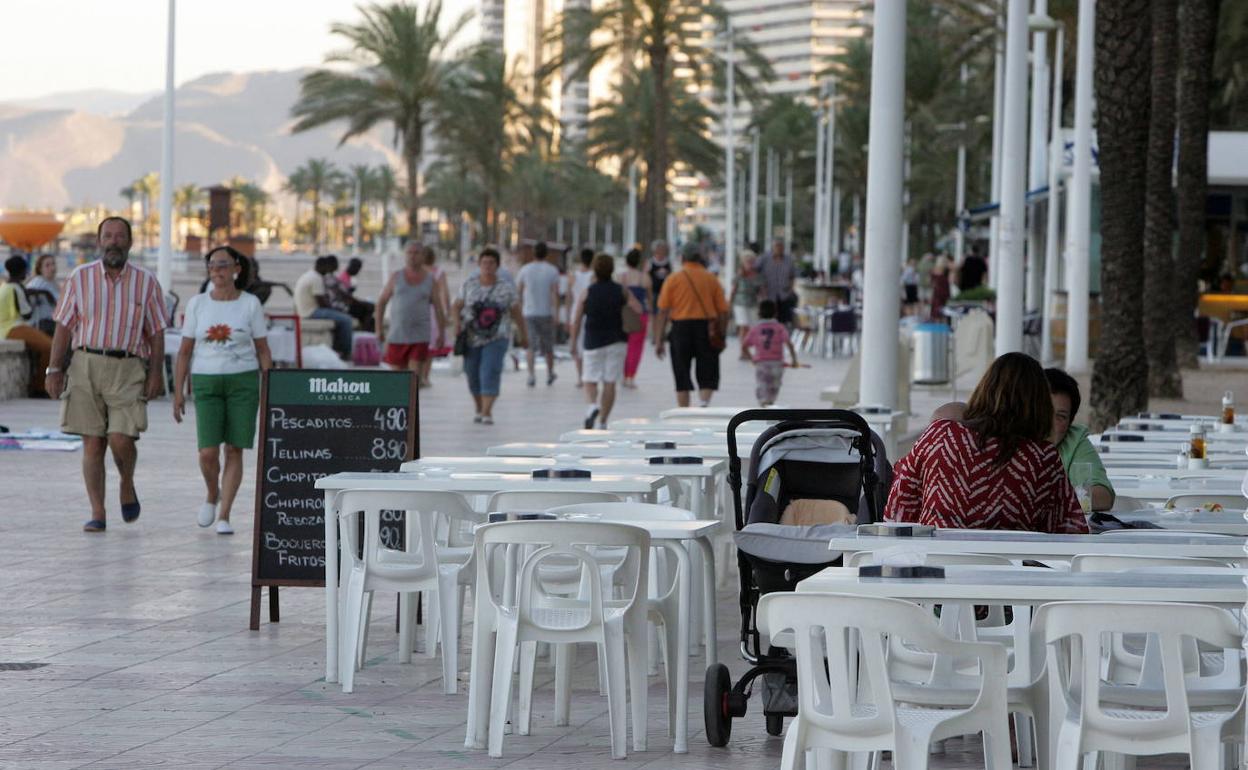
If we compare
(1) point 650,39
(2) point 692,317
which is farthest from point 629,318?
(1) point 650,39

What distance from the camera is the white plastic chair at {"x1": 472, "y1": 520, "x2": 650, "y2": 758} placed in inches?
253

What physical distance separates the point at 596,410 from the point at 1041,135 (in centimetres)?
2511

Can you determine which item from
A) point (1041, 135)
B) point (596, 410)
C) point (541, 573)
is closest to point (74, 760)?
point (541, 573)

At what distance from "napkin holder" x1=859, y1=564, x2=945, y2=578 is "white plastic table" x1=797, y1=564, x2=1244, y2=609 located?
28mm

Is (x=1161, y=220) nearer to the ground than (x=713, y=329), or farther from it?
farther from it

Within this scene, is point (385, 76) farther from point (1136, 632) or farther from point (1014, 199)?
point (1136, 632)

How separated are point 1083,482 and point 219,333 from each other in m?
5.51

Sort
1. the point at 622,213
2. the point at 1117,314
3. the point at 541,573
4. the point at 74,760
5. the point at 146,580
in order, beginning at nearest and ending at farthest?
1. the point at 74,760
2. the point at 541,573
3. the point at 146,580
4. the point at 1117,314
5. the point at 622,213

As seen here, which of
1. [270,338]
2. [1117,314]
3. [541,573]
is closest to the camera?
[541,573]

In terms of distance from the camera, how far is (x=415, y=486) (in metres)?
7.69

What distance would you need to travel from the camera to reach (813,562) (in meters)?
6.82

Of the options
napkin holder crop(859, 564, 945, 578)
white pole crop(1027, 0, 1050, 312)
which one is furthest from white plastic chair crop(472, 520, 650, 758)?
white pole crop(1027, 0, 1050, 312)

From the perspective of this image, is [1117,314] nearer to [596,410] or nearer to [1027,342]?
[596,410]

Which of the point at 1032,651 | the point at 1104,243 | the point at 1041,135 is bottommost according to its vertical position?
the point at 1032,651
